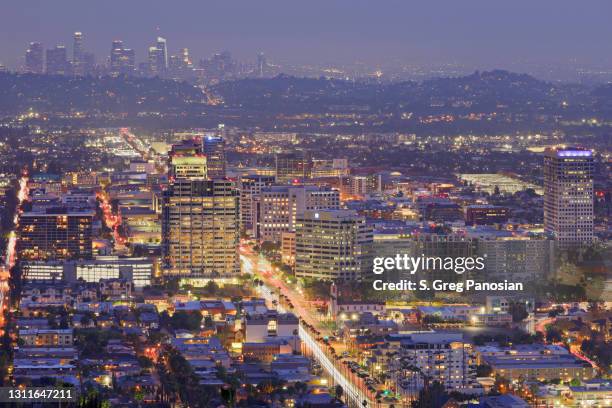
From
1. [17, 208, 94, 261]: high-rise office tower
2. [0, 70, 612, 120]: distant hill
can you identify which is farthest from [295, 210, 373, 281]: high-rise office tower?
[0, 70, 612, 120]: distant hill

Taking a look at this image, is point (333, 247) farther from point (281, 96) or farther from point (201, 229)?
point (281, 96)

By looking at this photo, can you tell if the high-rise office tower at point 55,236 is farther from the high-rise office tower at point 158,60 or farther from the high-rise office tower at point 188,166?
the high-rise office tower at point 158,60

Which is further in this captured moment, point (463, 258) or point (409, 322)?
point (463, 258)

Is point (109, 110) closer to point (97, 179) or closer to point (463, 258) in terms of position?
point (97, 179)

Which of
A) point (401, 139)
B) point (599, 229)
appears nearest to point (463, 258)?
point (599, 229)

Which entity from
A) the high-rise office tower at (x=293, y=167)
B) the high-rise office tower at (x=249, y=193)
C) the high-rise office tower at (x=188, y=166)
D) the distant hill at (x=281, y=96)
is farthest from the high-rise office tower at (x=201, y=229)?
the distant hill at (x=281, y=96)

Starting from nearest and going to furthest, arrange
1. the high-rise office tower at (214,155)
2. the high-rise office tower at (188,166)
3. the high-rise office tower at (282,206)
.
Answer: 1. the high-rise office tower at (282,206)
2. the high-rise office tower at (188,166)
3. the high-rise office tower at (214,155)
